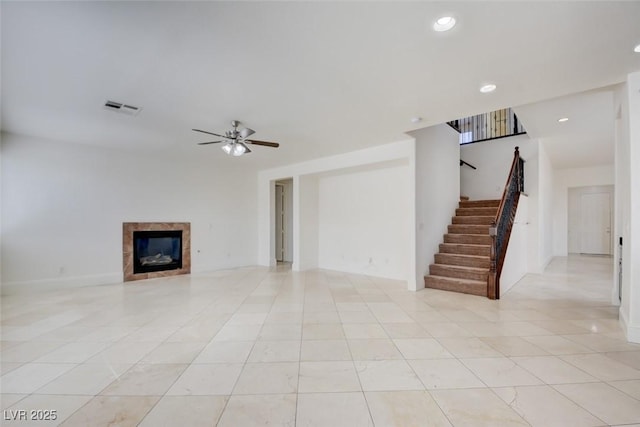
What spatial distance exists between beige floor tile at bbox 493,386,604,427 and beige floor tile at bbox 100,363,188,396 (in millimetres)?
2500

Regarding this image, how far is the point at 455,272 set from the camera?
5.08m

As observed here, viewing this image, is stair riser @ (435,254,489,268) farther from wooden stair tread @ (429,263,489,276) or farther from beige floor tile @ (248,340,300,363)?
beige floor tile @ (248,340,300,363)

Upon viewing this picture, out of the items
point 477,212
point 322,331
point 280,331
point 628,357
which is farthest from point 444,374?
point 477,212

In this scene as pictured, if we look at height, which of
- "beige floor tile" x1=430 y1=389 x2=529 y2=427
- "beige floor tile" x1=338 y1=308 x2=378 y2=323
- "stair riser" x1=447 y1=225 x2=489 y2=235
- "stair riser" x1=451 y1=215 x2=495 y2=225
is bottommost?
"beige floor tile" x1=338 y1=308 x2=378 y2=323

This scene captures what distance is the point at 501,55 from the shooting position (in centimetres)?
244

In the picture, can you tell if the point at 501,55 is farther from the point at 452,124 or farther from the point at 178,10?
the point at 452,124

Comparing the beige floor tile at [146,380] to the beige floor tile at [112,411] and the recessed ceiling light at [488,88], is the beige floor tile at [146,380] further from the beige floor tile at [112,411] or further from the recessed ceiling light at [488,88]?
the recessed ceiling light at [488,88]

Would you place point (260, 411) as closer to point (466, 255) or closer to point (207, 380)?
point (207, 380)

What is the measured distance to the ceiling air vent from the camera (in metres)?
3.48

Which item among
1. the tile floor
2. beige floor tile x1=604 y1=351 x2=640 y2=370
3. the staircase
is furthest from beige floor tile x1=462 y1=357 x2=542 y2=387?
the staircase

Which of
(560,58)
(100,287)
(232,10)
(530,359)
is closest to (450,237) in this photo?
(530,359)

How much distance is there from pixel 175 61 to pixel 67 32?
2.49 feet

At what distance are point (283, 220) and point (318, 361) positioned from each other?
21.7 ft

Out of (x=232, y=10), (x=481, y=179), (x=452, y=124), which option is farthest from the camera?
(x=481, y=179)
